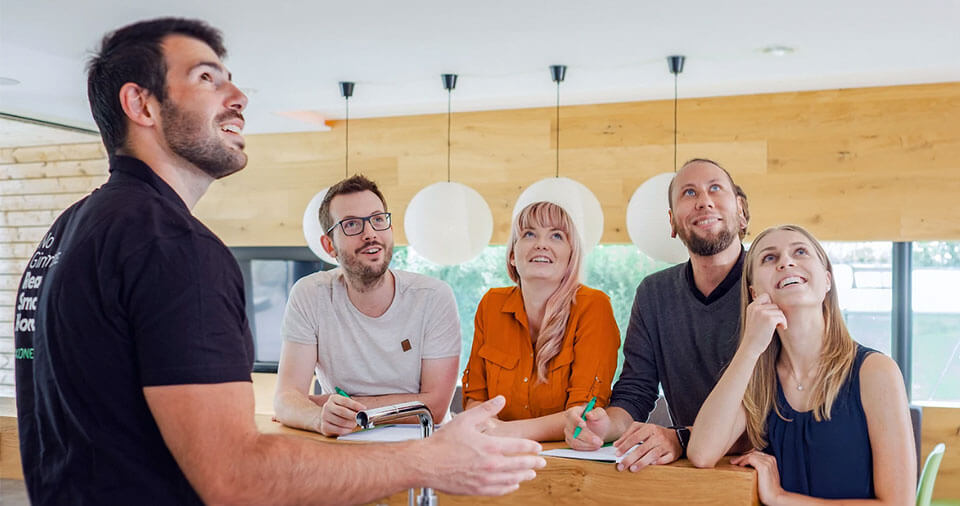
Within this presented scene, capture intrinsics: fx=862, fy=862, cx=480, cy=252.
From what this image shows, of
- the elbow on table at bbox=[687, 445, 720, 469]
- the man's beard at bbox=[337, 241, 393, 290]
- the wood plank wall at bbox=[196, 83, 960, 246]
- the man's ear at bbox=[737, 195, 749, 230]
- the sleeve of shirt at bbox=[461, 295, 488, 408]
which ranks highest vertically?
the wood plank wall at bbox=[196, 83, 960, 246]

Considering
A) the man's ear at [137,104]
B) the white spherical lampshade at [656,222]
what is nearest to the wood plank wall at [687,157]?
the white spherical lampshade at [656,222]

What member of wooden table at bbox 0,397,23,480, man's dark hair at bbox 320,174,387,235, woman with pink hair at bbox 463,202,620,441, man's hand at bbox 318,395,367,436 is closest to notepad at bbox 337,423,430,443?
man's hand at bbox 318,395,367,436

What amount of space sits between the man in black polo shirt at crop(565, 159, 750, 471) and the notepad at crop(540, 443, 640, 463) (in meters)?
0.19

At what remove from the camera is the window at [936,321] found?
4.31 meters

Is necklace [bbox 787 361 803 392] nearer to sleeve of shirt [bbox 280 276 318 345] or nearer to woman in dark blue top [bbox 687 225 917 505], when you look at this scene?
woman in dark blue top [bbox 687 225 917 505]

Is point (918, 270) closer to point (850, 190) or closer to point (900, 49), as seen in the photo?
point (850, 190)

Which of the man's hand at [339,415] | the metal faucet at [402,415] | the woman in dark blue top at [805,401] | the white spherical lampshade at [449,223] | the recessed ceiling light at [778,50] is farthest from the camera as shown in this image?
the white spherical lampshade at [449,223]

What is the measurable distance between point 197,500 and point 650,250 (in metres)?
2.64

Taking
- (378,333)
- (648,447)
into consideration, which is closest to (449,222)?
(378,333)

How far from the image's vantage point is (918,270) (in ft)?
14.4

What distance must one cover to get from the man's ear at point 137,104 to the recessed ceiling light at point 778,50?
2692mm

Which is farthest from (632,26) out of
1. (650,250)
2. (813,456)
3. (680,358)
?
(813,456)

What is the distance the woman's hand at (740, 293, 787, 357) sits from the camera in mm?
1881

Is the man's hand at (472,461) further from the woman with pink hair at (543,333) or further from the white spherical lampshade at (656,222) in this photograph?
the white spherical lampshade at (656,222)
